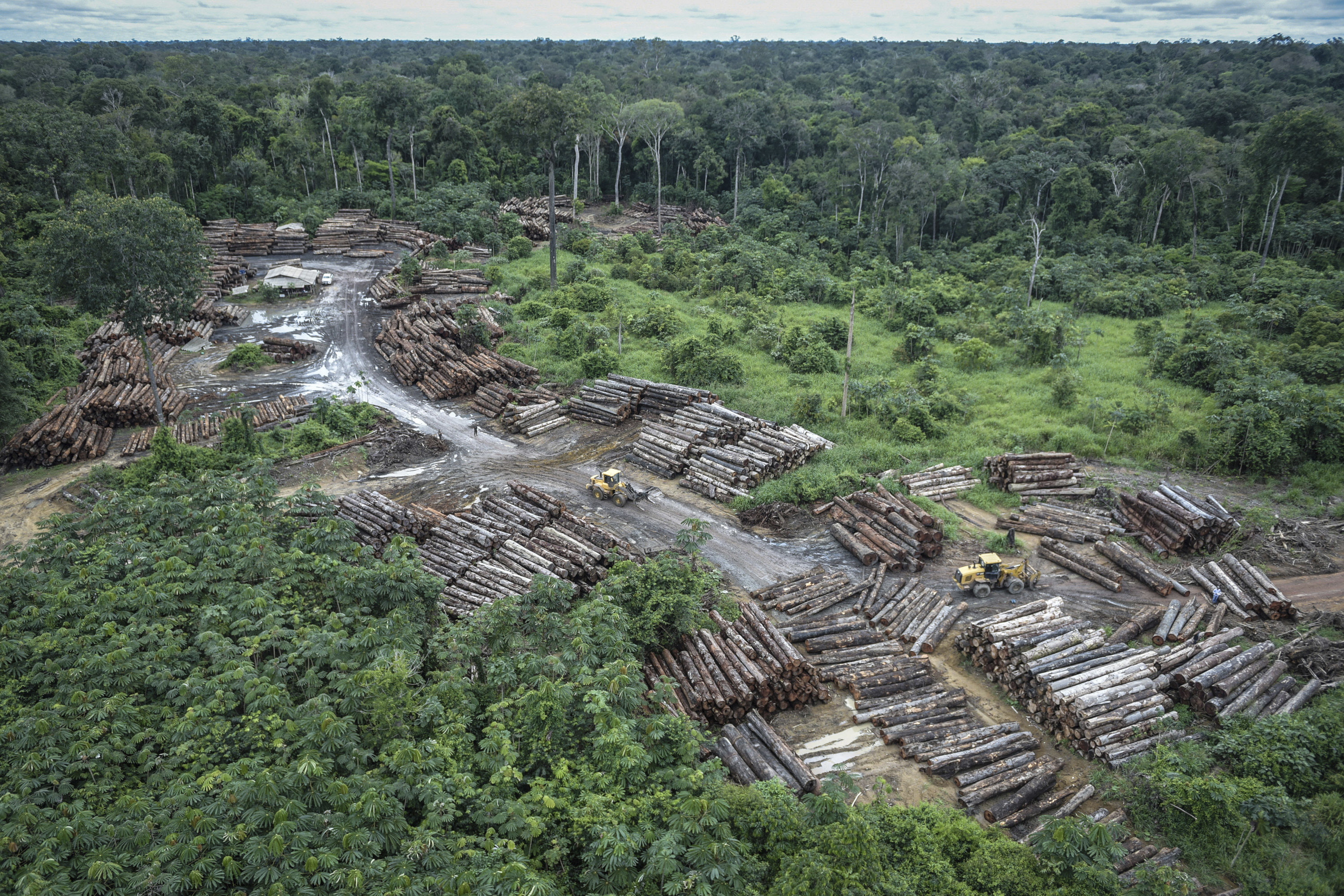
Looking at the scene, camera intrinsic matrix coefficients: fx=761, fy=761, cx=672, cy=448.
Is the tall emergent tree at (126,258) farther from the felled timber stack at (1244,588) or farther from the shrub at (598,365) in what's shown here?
the felled timber stack at (1244,588)

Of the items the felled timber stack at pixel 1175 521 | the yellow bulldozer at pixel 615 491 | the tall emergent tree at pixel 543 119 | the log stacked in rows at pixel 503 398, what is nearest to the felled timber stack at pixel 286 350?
the log stacked in rows at pixel 503 398

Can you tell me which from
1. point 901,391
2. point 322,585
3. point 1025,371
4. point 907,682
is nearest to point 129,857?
point 322,585

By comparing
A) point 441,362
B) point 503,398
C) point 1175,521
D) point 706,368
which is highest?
point 706,368

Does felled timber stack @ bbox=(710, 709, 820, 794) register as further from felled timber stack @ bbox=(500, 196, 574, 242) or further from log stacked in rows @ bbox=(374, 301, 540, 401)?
felled timber stack @ bbox=(500, 196, 574, 242)

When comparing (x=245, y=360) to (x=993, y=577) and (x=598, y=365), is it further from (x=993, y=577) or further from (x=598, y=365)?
(x=993, y=577)

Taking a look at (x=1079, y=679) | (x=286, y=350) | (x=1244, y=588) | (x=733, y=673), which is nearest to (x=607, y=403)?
(x=733, y=673)

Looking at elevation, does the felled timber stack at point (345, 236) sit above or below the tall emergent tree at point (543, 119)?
below

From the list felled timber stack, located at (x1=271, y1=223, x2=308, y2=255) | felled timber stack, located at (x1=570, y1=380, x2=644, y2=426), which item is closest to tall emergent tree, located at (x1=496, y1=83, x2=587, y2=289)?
felled timber stack, located at (x1=570, y1=380, x2=644, y2=426)
